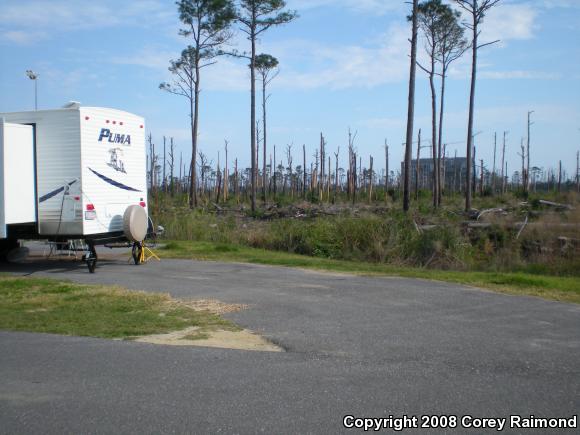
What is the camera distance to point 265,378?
233 inches

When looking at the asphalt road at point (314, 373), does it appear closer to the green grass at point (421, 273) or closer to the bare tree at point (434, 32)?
the green grass at point (421, 273)

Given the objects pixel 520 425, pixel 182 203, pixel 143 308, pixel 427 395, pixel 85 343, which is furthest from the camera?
pixel 182 203

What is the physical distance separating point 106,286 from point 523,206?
2235cm

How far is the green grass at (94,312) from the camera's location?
8133 millimetres

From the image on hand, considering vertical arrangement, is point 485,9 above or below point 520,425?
above

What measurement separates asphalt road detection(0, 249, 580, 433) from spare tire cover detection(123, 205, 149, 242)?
5.85 metres

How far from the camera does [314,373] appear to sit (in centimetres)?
609

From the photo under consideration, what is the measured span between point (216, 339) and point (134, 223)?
7.87 metres

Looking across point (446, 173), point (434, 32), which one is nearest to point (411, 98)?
point (434, 32)

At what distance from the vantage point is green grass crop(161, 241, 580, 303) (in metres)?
11.6

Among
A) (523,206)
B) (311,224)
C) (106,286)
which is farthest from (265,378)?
(523,206)

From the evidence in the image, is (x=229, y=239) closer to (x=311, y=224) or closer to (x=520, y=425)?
(x=311, y=224)

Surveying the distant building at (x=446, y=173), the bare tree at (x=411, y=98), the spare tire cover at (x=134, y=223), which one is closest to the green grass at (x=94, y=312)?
the spare tire cover at (x=134, y=223)

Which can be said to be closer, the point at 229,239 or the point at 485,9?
the point at 229,239
